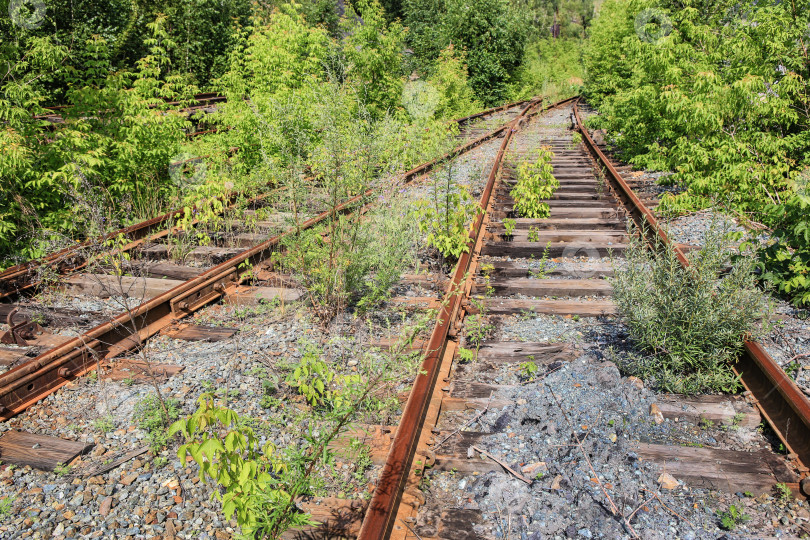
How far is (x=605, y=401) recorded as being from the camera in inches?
117

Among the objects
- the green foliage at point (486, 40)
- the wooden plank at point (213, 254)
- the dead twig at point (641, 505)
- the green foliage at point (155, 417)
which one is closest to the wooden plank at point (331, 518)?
the green foliage at point (155, 417)

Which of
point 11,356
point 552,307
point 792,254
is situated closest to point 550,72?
point 792,254

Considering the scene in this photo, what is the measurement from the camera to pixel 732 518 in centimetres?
220

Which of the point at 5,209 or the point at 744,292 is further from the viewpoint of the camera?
the point at 5,209

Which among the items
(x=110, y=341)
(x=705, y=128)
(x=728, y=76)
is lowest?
(x=110, y=341)

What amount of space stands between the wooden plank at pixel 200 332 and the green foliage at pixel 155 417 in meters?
0.85

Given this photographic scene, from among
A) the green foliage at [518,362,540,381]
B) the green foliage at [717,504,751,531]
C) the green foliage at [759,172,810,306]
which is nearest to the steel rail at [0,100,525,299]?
the green foliage at [518,362,540,381]

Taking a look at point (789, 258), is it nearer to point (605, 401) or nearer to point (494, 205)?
point (605, 401)

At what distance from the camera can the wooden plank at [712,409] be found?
2805 mm

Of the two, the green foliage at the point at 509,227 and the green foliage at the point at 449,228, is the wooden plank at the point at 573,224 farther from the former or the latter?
the green foliage at the point at 449,228

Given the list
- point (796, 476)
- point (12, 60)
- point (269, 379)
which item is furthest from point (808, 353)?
point (12, 60)

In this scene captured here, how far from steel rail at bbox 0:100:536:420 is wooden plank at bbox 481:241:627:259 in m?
1.60

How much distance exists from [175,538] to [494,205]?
5.76 metres

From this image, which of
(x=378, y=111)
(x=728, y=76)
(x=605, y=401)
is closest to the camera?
(x=605, y=401)
